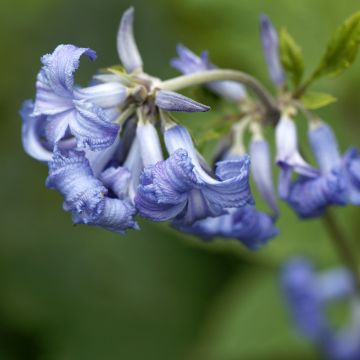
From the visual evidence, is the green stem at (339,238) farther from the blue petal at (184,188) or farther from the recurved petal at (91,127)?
the recurved petal at (91,127)

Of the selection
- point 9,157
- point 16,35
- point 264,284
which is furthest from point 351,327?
point 16,35

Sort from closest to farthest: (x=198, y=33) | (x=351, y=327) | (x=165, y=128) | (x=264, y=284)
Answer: (x=165, y=128), (x=351, y=327), (x=264, y=284), (x=198, y=33)

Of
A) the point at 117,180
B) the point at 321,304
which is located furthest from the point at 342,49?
the point at 321,304

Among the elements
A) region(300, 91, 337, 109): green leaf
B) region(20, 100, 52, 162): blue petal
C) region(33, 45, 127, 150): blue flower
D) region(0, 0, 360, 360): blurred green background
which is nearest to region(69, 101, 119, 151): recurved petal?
region(33, 45, 127, 150): blue flower

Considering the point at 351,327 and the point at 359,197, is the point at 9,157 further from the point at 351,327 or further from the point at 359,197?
the point at 359,197

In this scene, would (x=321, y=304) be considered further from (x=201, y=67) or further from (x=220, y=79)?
(x=220, y=79)

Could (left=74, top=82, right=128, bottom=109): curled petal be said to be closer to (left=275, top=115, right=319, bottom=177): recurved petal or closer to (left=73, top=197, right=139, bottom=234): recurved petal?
(left=73, top=197, right=139, bottom=234): recurved petal
